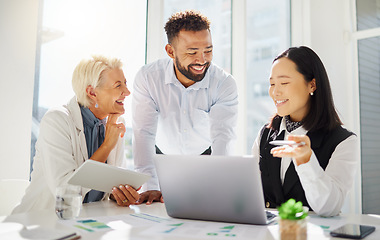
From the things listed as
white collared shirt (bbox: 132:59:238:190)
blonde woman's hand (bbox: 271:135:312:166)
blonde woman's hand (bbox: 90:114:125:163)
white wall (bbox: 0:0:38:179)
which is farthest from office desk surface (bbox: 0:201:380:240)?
white collared shirt (bbox: 132:59:238:190)

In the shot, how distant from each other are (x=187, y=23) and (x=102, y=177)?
1.18 meters

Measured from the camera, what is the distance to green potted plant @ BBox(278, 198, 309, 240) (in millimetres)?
912

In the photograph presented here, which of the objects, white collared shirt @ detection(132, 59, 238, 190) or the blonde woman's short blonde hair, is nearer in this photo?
the blonde woman's short blonde hair

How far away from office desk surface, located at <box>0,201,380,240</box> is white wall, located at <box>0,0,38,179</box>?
2.75 ft

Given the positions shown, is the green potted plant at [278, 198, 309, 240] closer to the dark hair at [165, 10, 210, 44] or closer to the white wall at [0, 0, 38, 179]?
the dark hair at [165, 10, 210, 44]

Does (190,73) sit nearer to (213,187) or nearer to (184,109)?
(184,109)

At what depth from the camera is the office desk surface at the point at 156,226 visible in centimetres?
104

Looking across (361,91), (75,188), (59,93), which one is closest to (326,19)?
(361,91)

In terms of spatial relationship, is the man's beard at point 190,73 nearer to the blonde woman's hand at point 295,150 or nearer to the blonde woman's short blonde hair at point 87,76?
the blonde woman's short blonde hair at point 87,76

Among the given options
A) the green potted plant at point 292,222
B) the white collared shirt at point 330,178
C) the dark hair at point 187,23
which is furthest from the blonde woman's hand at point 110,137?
the green potted plant at point 292,222

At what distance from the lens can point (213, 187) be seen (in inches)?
48.1

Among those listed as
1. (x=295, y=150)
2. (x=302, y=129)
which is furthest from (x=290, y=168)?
(x=295, y=150)

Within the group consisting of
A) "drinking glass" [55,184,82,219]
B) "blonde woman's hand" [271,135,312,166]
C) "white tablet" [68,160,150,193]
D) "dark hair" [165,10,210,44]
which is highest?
"dark hair" [165,10,210,44]

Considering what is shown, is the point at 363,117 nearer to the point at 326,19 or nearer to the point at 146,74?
the point at 326,19
